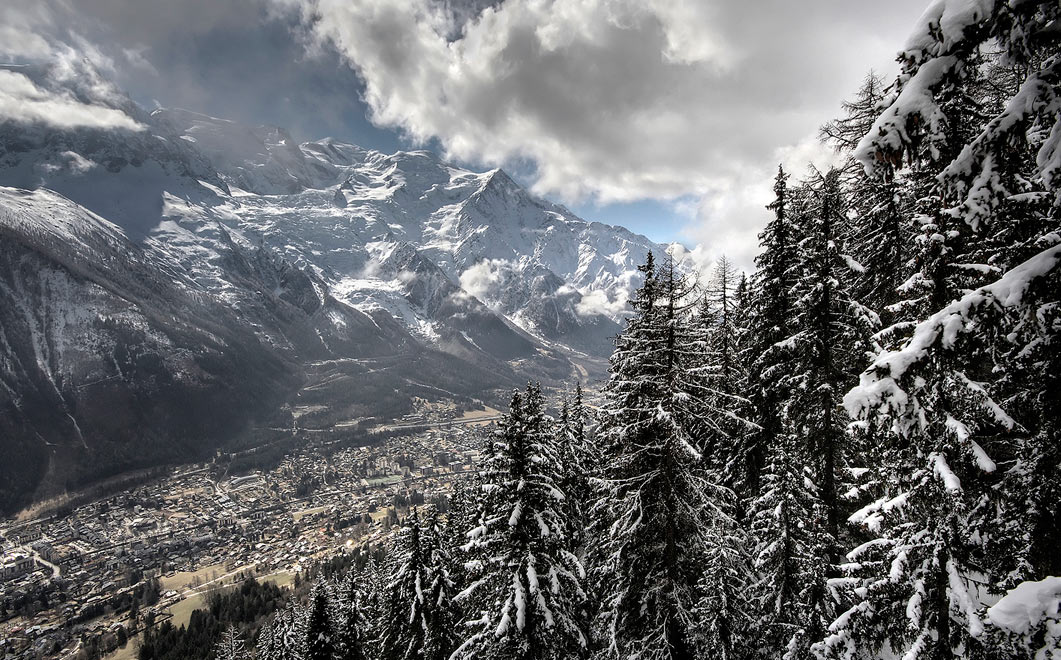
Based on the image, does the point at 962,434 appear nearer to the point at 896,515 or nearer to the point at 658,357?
the point at 896,515

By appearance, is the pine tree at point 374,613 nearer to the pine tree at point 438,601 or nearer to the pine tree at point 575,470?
the pine tree at point 438,601

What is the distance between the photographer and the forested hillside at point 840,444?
487 centimetres

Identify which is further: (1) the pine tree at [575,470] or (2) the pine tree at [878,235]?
(1) the pine tree at [575,470]

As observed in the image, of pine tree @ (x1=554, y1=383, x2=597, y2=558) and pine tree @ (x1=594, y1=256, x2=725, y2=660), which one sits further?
pine tree @ (x1=554, y1=383, x2=597, y2=558)

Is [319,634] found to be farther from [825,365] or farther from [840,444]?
[825,365]

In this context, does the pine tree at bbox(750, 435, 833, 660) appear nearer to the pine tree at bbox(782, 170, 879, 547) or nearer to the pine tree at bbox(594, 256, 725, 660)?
the pine tree at bbox(782, 170, 879, 547)

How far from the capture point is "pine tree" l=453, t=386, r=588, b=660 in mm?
14109

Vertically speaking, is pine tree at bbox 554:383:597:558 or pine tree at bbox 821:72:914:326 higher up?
pine tree at bbox 821:72:914:326

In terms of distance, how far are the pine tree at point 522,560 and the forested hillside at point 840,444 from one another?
9cm

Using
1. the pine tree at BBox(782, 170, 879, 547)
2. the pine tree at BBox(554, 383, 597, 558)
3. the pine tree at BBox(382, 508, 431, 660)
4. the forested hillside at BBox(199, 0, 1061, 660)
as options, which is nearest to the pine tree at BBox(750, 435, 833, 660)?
the forested hillside at BBox(199, 0, 1061, 660)

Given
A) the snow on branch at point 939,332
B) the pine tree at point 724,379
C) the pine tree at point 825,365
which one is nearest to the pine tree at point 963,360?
the snow on branch at point 939,332

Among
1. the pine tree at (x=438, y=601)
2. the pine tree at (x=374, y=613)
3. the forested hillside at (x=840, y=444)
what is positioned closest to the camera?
the forested hillside at (x=840, y=444)

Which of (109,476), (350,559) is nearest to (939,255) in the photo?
(350,559)

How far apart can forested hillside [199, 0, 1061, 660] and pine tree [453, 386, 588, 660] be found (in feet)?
0.29
